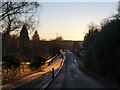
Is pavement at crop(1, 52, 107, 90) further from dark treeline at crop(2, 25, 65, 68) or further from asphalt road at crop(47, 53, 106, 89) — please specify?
dark treeline at crop(2, 25, 65, 68)

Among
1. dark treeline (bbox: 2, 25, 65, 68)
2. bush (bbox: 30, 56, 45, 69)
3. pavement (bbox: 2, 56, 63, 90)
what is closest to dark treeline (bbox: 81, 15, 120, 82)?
pavement (bbox: 2, 56, 63, 90)

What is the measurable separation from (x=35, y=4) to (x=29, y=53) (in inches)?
1073

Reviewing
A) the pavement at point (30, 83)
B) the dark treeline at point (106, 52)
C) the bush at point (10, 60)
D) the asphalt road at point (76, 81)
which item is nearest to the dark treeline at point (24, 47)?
the bush at point (10, 60)

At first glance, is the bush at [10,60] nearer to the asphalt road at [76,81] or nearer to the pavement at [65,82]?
the pavement at [65,82]

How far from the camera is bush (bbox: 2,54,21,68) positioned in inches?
689

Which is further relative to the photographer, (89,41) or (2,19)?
(2,19)

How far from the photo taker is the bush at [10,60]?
57.4 feet

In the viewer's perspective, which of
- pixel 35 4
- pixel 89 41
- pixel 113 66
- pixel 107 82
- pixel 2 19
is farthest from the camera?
pixel 35 4

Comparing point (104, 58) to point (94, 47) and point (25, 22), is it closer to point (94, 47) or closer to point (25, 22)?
point (94, 47)

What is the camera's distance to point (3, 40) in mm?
17719

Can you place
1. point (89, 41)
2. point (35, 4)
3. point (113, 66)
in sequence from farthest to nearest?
point (35, 4), point (89, 41), point (113, 66)

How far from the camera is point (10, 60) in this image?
1792 centimetres

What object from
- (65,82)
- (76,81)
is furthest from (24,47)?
(76,81)

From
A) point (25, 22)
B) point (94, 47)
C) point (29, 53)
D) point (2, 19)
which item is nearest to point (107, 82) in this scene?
point (94, 47)
